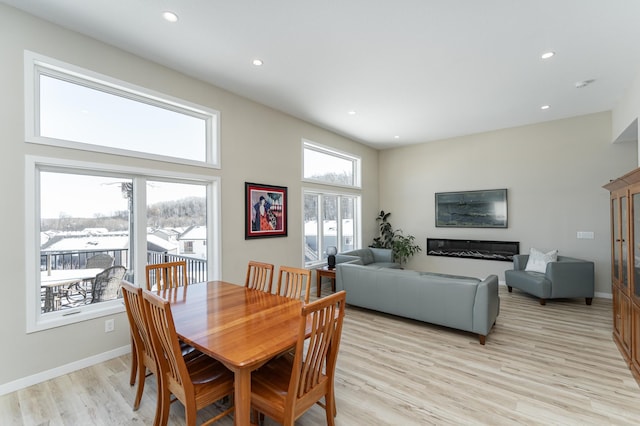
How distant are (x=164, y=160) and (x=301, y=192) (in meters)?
2.39

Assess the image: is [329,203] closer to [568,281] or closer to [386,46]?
[386,46]

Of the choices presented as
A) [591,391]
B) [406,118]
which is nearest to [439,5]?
[406,118]

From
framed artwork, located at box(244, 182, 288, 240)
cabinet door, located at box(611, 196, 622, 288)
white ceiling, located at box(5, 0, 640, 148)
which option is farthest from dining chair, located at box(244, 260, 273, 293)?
cabinet door, located at box(611, 196, 622, 288)

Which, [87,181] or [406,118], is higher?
[406,118]

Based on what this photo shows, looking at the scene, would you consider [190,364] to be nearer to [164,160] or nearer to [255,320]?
[255,320]

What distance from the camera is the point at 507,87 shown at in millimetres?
3889

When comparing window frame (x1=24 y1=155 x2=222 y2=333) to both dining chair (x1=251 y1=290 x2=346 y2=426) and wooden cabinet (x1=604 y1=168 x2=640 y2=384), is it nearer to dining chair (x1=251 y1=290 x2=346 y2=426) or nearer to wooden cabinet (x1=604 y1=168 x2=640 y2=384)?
dining chair (x1=251 y1=290 x2=346 y2=426)

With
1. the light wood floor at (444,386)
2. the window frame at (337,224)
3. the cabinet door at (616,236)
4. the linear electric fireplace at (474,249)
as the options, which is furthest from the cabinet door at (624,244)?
the window frame at (337,224)

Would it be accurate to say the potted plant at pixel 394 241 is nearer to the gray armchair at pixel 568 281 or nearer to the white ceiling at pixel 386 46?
the gray armchair at pixel 568 281

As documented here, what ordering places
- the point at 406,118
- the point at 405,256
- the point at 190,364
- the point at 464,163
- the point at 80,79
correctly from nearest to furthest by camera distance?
the point at 190,364 < the point at 80,79 < the point at 406,118 < the point at 464,163 < the point at 405,256

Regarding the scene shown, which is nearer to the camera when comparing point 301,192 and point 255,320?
point 255,320

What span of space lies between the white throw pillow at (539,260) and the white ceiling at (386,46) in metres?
2.47

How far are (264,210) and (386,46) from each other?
2.77 meters

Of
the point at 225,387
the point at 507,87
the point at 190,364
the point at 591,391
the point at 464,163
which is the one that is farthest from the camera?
the point at 464,163
